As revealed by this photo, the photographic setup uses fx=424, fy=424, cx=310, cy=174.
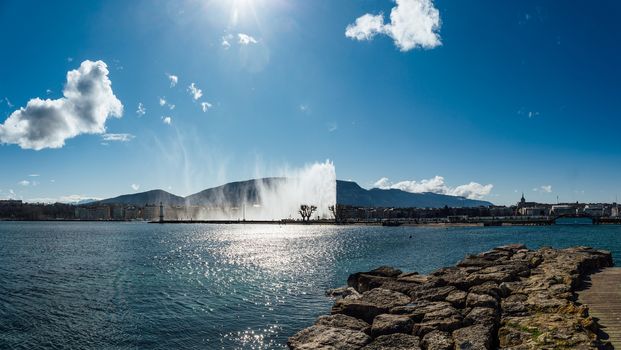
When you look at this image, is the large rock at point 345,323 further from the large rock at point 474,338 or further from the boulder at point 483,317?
the large rock at point 474,338

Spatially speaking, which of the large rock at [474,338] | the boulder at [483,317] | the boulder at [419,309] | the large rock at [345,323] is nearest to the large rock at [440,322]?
the boulder at [483,317]

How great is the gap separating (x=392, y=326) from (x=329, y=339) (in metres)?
2.25

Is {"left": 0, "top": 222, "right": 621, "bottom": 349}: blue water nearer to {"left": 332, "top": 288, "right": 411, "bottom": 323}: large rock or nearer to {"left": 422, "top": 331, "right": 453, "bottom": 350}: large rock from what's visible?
{"left": 332, "top": 288, "right": 411, "bottom": 323}: large rock

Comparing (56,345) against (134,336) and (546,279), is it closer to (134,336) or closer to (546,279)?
(134,336)

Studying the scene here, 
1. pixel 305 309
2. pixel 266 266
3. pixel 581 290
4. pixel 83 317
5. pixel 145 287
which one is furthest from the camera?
pixel 266 266

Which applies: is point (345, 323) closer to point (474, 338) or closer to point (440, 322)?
point (440, 322)

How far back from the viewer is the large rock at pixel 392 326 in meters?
14.7

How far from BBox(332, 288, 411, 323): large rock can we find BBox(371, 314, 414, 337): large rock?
78.5 inches

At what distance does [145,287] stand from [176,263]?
1767 centimetres

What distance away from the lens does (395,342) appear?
531 inches

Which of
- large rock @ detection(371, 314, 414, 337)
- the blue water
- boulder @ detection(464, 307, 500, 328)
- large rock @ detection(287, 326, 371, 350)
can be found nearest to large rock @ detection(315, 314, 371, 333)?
large rock @ detection(287, 326, 371, 350)

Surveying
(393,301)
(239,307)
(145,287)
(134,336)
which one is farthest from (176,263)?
(393,301)

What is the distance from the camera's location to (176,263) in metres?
49.3

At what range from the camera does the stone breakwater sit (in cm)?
1142
